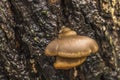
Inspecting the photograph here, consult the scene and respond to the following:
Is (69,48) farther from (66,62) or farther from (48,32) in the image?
(48,32)

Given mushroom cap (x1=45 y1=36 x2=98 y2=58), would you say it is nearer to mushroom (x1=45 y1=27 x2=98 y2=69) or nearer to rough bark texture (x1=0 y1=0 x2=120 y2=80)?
mushroom (x1=45 y1=27 x2=98 y2=69)

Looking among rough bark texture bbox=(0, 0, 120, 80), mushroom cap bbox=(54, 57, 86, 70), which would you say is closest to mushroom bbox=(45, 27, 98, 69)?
mushroom cap bbox=(54, 57, 86, 70)

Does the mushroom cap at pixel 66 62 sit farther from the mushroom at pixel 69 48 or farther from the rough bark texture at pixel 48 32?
the rough bark texture at pixel 48 32

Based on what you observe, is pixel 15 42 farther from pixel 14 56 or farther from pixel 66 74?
pixel 66 74

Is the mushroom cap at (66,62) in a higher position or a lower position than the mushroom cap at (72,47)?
lower

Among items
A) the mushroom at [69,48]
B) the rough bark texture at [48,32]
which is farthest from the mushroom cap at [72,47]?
the rough bark texture at [48,32]

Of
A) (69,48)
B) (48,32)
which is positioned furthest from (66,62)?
(48,32)
